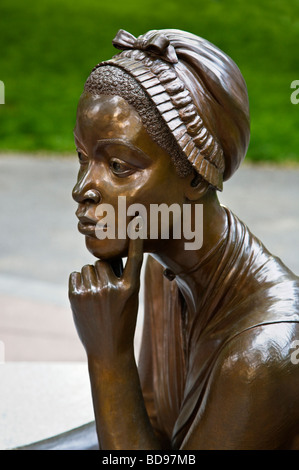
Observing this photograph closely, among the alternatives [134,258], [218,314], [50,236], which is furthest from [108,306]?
[50,236]

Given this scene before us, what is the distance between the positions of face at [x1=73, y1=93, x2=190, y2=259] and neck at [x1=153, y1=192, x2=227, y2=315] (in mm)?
143

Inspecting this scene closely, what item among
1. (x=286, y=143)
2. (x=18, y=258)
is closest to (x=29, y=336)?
(x=18, y=258)

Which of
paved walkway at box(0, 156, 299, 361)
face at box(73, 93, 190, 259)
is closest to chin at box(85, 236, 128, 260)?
face at box(73, 93, 190, 259)

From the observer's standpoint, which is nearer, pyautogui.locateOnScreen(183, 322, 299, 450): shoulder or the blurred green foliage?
pyautogui.locateOnScreen(183, 322, 299, 450): shoulder

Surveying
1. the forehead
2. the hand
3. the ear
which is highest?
the forehead

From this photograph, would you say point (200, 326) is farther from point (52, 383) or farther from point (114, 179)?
point (52, 383)

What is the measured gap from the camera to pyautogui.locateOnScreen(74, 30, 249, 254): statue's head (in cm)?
193

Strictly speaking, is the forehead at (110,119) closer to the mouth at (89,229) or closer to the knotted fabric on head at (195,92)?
the knotted fabric on head at (195,92)

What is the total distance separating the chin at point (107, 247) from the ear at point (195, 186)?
0.20 meters

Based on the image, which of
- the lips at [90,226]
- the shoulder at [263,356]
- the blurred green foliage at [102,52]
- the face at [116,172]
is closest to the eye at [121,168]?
the face at [116,172]

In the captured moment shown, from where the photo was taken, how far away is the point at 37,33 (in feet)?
55.1

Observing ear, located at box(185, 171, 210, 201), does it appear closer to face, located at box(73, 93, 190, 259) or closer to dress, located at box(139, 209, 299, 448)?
face, located at box(73, 93, 190, 259)

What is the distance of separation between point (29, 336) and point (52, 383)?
7.54 ft

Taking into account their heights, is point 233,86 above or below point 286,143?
below
